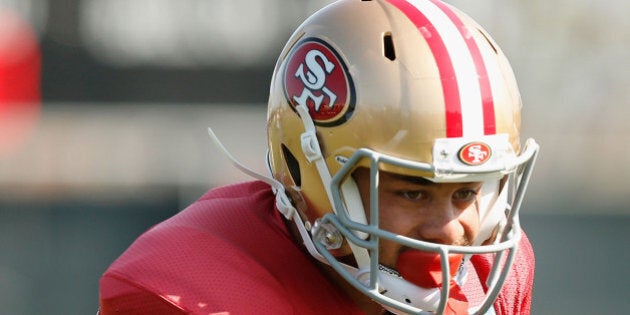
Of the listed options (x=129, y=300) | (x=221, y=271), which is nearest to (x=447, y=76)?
(x=221, y=271)

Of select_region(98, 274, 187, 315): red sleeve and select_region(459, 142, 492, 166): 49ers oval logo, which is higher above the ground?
select_region(459, 142, 492, 166): 49ers oval logo

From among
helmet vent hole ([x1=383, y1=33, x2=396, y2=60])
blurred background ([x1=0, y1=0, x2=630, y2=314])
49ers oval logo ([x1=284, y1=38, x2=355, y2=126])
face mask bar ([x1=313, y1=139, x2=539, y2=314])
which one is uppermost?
helmet vent hole ([x1=383, y1=33, x2=396, y2=60])

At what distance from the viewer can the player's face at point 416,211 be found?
1.97 meters

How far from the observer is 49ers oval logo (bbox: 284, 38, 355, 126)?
2002mm

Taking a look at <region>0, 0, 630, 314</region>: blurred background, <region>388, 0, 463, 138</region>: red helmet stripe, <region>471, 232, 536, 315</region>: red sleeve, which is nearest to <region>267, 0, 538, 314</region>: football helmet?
<region>388, 0, 463, 138</region>: red helmet stripe

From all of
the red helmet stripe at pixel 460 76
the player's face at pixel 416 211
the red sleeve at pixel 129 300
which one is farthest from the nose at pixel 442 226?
the red sleeve at pixel 129 300

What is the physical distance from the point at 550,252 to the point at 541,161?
48 centimetres

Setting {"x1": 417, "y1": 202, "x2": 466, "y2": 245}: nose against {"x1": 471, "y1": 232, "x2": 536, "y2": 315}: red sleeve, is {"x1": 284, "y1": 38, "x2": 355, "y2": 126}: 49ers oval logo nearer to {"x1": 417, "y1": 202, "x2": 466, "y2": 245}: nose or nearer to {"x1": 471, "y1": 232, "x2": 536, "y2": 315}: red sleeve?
{"x1": 417, "y1": 202, "x2": 466, "y2": 245}: nose

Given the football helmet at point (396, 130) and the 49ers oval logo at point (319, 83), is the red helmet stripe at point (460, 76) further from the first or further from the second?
the 49ers oval logo at point (319, 83)

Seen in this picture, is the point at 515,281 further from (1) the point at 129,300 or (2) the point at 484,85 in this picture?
(1) the point at 129,300

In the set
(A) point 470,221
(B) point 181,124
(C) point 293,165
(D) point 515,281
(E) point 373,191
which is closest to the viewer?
(E) point 373,191

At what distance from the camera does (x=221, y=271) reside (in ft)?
6.51

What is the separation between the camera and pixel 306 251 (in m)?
2.12

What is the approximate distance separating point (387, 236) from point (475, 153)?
20cm
